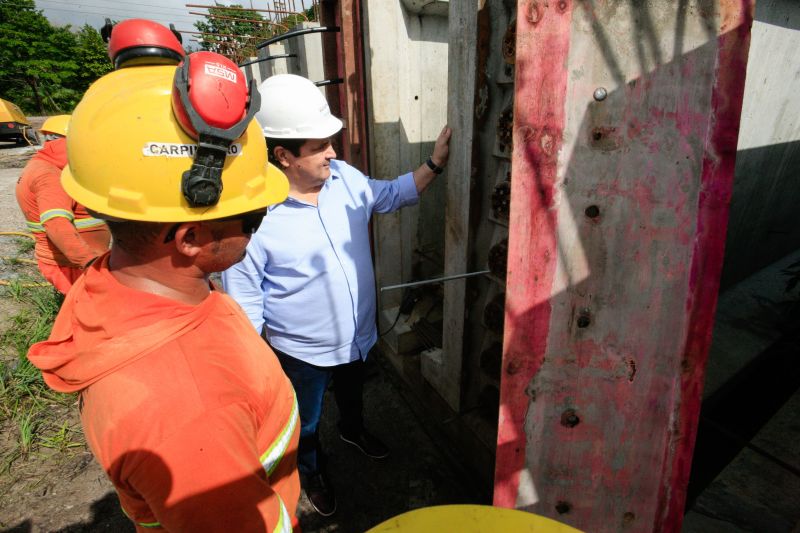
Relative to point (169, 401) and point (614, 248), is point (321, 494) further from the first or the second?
point (614, 248)

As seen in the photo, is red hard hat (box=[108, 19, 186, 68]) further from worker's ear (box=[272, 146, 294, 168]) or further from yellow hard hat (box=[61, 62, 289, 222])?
worker's ear (box=[272, 146, 294, 168])

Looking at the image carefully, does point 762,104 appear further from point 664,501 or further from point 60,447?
point 60,447

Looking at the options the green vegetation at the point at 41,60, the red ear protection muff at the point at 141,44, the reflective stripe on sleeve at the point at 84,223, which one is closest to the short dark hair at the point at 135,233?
the red ear protection muff at the point at 141,44

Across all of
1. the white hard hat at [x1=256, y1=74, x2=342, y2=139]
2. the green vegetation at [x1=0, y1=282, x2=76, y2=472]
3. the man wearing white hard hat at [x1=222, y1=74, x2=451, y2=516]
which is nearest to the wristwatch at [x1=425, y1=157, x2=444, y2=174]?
the man wearing white hard hat at [x1=222, y1=74, x2=451, y2=516]

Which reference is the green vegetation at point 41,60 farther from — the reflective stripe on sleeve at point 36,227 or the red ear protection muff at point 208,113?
the red ear protection muff at point 208,113

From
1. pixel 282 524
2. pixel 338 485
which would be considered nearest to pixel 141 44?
pixel 282 524

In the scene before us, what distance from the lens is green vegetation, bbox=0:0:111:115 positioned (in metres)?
25.7

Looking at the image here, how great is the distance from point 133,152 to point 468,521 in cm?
113

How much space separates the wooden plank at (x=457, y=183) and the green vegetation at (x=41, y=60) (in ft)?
108

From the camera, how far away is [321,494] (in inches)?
97.6

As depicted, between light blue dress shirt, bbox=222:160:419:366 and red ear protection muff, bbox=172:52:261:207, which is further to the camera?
light blue dress shirt, bbox=222:160:419:366

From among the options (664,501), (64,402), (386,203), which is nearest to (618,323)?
(664,501)

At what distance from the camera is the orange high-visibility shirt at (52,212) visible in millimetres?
2955

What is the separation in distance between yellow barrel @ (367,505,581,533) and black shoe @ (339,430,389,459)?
6.23ft
